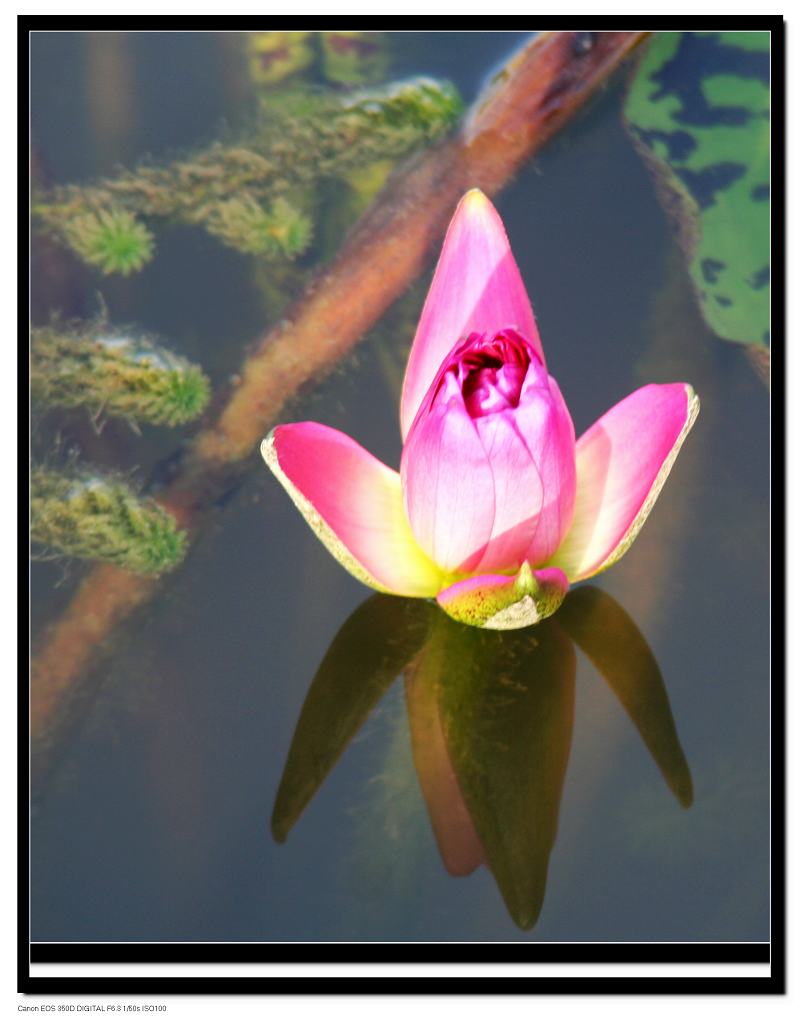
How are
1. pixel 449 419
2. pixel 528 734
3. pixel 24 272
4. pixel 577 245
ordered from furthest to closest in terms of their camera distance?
1. pixel 577 245
2. pixel 24 272
3. pixel 528 734
4. pixel 449 419

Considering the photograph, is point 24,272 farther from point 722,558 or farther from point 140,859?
point 722,558

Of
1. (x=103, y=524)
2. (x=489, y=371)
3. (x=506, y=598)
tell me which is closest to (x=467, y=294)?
(x=489, y=371)

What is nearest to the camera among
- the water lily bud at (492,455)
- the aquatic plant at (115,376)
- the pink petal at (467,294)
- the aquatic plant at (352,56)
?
the water lily bud at (492,455)

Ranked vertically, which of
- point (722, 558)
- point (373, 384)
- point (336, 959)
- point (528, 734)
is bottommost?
point (336, 959)

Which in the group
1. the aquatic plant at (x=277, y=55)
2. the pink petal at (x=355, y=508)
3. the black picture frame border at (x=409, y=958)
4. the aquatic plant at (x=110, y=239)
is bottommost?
the black picture frame border at (x=409, y=958)

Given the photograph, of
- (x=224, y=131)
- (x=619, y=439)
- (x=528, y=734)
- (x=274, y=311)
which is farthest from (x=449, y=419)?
(x=224, y=131)

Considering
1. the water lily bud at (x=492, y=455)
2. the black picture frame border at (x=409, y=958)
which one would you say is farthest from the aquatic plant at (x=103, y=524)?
the water lily bud at (x=492, y=455)

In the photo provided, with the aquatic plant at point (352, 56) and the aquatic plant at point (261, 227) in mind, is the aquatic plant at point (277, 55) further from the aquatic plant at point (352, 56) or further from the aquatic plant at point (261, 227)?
the aquatic plant at point (261, 227)

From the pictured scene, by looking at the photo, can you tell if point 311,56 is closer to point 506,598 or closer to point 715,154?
point 715,154
